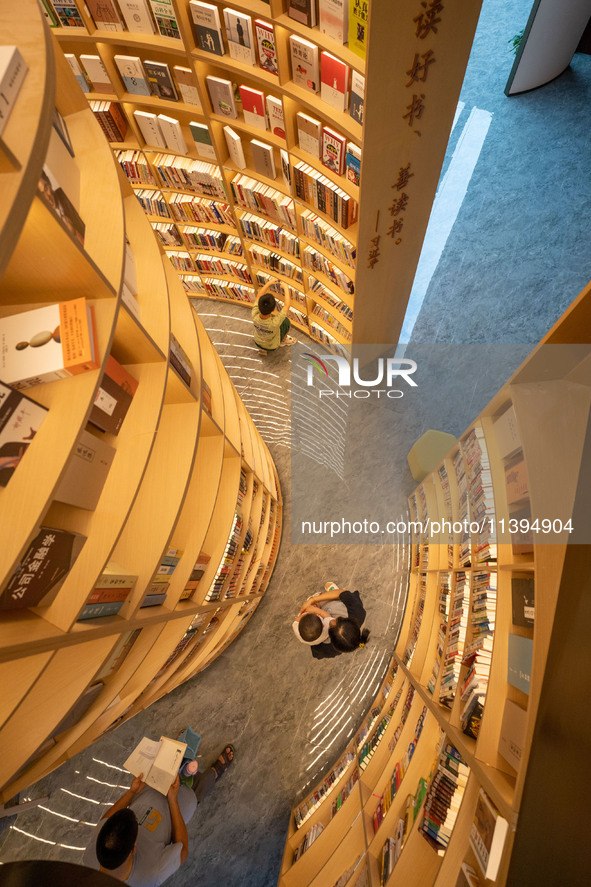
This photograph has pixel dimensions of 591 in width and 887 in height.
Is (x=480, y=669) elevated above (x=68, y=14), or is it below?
below

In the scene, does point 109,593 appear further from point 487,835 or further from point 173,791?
point 173,791

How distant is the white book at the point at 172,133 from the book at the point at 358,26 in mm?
1600

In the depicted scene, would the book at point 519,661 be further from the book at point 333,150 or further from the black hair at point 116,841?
the book at point 333,150

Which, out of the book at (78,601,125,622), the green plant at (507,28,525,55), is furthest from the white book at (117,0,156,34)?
the green plant at (507,28,525,55)

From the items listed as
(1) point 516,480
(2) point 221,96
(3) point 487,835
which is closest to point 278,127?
(2) point 221,96

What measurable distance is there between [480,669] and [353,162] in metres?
2.82

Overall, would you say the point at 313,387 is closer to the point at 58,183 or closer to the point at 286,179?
the point at 286,179

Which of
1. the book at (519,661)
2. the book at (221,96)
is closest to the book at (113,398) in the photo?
the book at (519,661)

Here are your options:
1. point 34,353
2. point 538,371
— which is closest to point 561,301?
point 538,371

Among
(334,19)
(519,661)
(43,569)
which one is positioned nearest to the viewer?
(43,569)

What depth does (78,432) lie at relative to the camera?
45.8 inches

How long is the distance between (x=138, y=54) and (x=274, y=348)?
2372 millimetres

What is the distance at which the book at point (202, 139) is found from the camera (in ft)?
10.5

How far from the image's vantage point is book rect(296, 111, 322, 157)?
8.89ft
